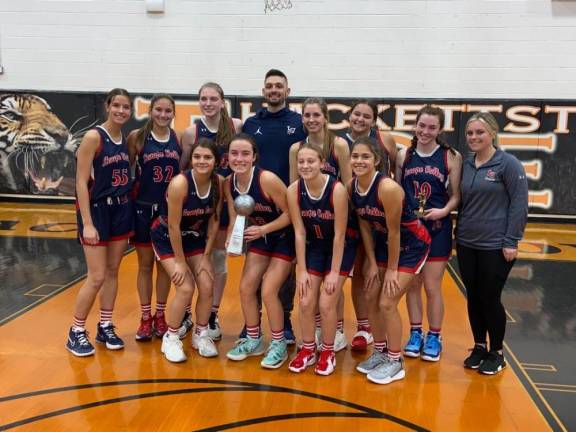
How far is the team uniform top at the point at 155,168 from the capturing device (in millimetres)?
3611

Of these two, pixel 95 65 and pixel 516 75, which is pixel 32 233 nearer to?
pixel 95 65

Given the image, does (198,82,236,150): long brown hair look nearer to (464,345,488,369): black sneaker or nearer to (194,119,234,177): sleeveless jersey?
(194,119,234,177): sleeveless jersey

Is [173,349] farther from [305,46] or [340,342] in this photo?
[305,46]

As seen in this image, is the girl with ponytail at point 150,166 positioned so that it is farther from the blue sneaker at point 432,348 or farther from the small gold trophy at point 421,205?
the blue sneaker at point 432,348

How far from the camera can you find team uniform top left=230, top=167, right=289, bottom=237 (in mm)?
3373

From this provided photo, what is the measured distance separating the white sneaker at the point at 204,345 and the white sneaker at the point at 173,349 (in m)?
0.11

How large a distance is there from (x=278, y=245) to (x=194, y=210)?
575mm

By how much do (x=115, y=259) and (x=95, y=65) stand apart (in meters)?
6.35

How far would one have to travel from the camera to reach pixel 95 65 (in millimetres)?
8945

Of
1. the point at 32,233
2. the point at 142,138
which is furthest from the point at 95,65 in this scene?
the point at 142,138

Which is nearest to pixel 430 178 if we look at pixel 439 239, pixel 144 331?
pixel 439 239

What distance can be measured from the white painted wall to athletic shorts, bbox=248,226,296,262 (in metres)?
5.62

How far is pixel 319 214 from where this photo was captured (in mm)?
3219

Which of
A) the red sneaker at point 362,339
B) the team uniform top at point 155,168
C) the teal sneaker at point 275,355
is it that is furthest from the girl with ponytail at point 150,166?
the red sneaker at point 362,339
